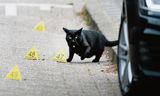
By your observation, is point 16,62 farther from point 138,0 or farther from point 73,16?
point 73,16

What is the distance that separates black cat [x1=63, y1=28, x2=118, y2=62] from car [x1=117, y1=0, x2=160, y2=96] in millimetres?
4166

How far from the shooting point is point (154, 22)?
5.59m


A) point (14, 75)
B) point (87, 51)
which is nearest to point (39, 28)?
point (87, 51)

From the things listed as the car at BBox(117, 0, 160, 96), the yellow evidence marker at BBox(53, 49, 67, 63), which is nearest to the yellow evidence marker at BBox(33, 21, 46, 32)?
the yellow evidence marker at BBox(53, 49, 67, 63)

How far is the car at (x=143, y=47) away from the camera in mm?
5566

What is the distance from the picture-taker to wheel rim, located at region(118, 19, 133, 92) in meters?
5.91

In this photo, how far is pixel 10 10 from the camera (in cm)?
1497

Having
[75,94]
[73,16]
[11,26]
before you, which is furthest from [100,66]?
[73,16]

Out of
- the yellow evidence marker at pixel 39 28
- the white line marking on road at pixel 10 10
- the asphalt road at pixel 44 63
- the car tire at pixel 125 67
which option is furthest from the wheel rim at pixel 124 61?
the white line marking on road at pixel 10 10

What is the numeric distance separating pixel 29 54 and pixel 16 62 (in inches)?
14.6

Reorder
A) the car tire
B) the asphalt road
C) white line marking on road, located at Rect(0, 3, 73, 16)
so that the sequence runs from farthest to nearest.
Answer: white line marking on road, located at Rect(0, 3, 73, 16) < the asphalt road < the car tire

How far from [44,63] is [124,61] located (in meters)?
3.43

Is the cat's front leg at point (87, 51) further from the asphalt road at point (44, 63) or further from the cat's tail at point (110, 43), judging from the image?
the cat's tail at point (110, 43)

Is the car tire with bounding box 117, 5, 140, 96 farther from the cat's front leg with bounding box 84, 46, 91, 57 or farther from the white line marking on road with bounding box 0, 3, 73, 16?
the white line marking on road with bounding box 0, 3, 73, 16
